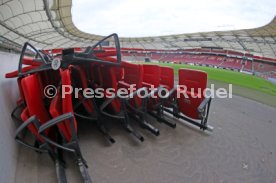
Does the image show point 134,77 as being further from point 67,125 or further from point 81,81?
point 67,125

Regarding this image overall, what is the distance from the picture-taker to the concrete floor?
1.61 meters

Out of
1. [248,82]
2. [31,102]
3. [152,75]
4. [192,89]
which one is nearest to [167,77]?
[152,75]

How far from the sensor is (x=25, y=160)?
183 cm

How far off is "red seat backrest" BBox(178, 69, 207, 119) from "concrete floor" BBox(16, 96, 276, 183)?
285 mm

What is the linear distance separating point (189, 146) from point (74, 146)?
138 cm

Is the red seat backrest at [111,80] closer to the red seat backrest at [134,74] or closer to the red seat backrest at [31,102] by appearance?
the red seat backrest at [134,74]

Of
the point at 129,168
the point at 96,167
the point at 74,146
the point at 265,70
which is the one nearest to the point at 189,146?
the point at 129,168

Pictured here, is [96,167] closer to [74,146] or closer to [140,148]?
[74,146]

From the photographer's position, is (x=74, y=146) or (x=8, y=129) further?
(x=8, y=129)

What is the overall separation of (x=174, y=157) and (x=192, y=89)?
1.17 metres

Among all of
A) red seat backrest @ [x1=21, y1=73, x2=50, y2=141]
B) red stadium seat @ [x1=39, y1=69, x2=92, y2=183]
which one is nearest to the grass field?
red stadium seat @ [x1=39, y1=69, x2=92, y2=183]

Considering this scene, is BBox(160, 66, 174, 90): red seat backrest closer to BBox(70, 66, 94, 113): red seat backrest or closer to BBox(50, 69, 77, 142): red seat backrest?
BBox(70, 66, 94, 113): red seat backrest

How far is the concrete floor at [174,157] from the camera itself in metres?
1.61

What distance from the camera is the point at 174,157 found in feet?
6.21
